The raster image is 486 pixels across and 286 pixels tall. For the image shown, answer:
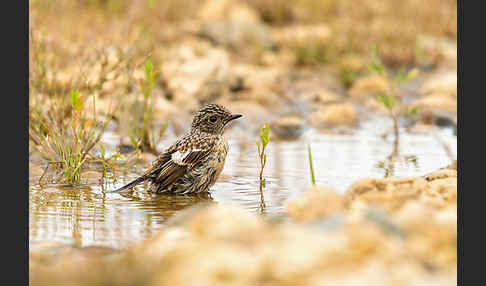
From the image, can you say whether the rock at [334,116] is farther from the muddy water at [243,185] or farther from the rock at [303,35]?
the rock at [303,35]

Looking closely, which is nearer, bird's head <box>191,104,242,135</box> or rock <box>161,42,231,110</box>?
bird's head <box>191,104,242,135</box>

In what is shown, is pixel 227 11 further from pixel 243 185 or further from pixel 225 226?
pixel 225 226

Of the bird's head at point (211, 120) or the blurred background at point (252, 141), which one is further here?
the bird's head at point (211, 120)

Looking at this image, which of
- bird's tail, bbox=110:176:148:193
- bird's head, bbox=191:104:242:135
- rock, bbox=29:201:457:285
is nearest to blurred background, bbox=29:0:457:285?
rock, bbox=29:201:457:285

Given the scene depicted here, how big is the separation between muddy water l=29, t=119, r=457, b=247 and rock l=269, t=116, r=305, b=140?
18cm

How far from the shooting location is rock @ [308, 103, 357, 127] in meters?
10.3

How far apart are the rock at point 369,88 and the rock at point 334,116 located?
5.13 ft

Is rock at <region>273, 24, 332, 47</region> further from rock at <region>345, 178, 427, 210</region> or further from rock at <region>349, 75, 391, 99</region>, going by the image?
rock at <region>345, 178, 427, 210</region>

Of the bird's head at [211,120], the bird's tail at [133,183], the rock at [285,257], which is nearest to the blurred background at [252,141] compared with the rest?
the rock at [285,257]

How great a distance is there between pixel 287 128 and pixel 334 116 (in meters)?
0.88

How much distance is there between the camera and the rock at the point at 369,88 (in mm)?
12117

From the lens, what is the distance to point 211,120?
23.7 ft

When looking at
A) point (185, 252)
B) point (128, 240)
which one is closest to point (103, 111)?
point (128, 240)

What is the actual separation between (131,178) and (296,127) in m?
3.47
